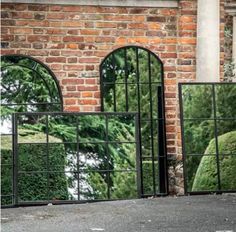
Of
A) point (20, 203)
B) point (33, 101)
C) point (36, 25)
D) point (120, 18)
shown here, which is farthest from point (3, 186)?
point (120, 18)

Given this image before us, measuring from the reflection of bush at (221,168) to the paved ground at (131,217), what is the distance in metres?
0.86

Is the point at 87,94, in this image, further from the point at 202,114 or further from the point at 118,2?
the point at 202,114

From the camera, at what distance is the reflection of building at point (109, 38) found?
25.1ft

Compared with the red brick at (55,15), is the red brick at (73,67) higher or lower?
lower

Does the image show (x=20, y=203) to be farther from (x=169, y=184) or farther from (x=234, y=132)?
(x=234, y=132)

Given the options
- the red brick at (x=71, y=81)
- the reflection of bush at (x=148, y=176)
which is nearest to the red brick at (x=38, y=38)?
the red brick at (x=71, y=81)

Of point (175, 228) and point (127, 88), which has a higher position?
point (127, 88)

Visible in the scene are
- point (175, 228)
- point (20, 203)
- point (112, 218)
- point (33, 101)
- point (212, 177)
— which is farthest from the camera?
point (33, 101)

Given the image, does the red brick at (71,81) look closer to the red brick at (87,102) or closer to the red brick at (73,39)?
the red brick at (87,102)

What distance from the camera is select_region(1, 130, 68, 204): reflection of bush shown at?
633cm

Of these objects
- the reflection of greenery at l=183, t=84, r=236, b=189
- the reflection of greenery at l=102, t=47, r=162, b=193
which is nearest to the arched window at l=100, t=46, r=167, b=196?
the reflection of greenery at l=102, t=47, r=162, b=193

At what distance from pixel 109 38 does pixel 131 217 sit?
143 inches

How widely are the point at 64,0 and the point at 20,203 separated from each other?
3.03 m

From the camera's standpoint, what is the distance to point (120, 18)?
7898 mm
